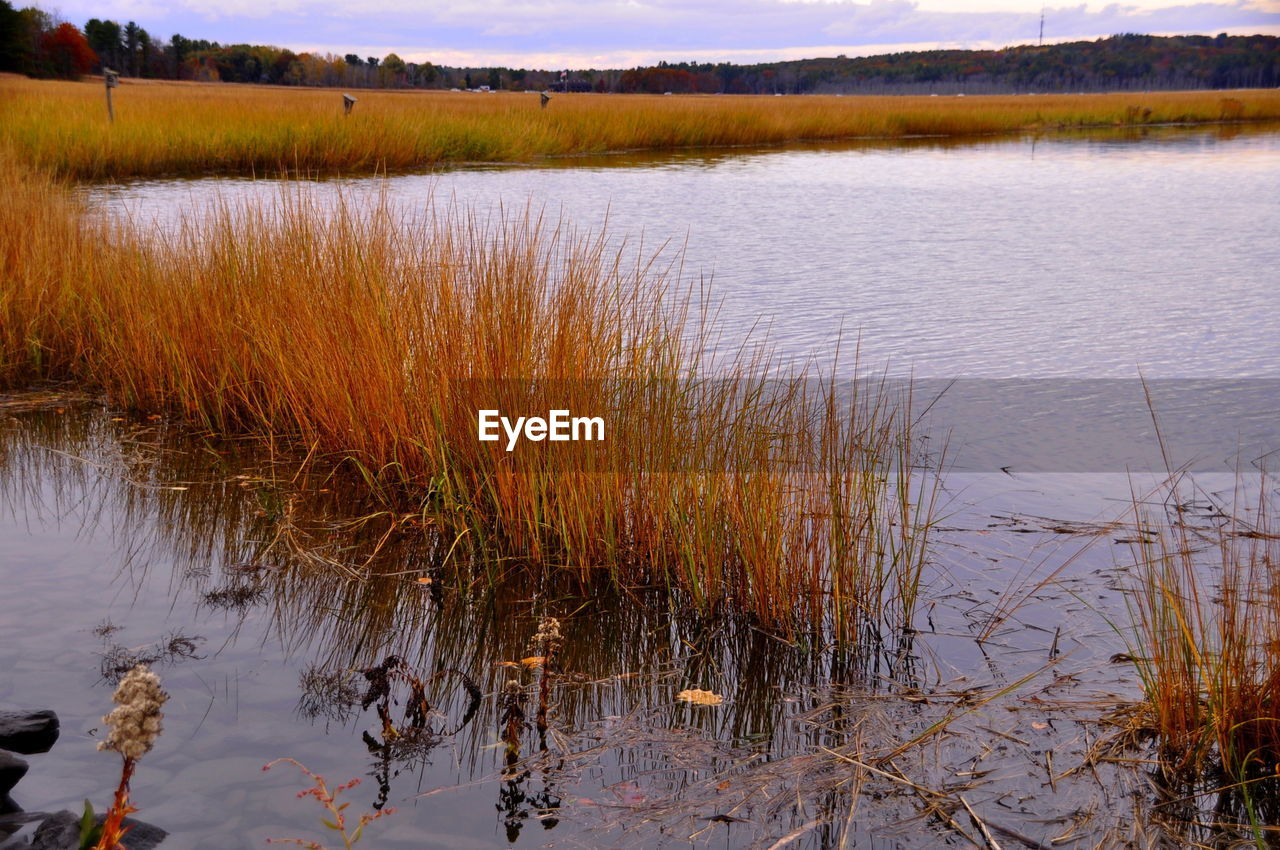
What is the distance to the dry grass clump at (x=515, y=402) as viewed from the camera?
341 cm

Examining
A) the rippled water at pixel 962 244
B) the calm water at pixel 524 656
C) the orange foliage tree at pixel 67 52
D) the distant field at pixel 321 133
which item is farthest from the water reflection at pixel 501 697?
the orange foliage tree at pixel 67 52

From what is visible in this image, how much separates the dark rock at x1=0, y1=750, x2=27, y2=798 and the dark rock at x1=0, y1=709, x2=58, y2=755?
15 centimetres

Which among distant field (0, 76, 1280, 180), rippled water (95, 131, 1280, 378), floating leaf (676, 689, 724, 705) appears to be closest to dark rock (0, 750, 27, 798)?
floating leaf (676, 689, 724, 705)

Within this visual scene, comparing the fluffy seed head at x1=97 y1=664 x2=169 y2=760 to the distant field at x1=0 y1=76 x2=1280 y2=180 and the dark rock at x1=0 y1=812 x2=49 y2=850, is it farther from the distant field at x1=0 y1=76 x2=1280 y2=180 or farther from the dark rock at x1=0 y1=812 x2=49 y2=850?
the distant field at x1=0 y1=76 x2=1280 y2=180

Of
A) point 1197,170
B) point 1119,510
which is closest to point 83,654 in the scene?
point 1119,510

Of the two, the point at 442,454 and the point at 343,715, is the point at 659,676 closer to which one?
the point at 343,715

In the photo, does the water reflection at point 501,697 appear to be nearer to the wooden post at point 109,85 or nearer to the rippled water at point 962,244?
the rippled water at point 962,244

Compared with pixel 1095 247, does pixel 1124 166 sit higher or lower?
higher

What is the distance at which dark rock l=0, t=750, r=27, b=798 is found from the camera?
7.66ft

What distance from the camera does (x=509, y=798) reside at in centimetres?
250

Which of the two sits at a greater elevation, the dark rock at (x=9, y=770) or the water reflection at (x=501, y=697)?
the dark rock at (x=9, y=770)

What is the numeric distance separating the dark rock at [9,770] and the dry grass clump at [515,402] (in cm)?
168

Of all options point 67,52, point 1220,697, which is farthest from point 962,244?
point 67,52

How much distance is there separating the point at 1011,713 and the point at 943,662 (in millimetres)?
327
